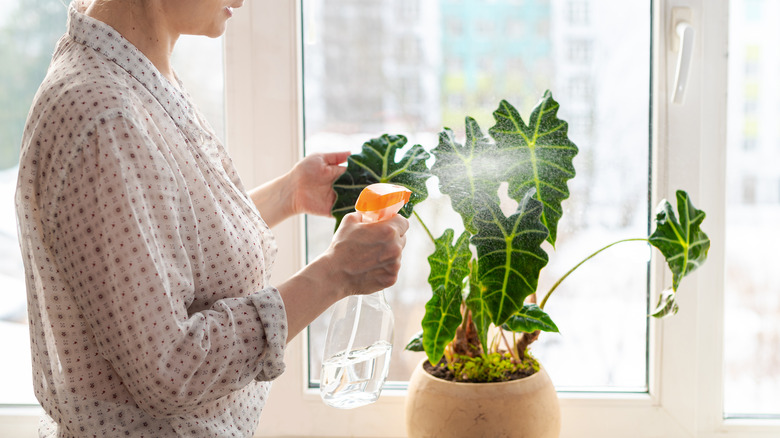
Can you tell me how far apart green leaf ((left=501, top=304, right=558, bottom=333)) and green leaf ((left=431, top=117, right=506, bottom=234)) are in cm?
15

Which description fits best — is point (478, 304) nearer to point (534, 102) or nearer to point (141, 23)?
point (534, 102)

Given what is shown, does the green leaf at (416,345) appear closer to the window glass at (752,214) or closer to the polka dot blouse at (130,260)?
the polka dot blouse at (130,260)

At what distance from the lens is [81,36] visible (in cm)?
71

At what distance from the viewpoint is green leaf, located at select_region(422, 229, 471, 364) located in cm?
94

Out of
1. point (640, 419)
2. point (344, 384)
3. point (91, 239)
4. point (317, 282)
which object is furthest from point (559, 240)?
point (91, 239)

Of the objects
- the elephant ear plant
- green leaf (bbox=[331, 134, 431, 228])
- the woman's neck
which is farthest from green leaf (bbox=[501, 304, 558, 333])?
the woman's neck

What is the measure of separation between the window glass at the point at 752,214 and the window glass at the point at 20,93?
95 centimetres

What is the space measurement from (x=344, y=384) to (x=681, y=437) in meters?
0.69

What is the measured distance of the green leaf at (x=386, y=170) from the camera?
980 mm

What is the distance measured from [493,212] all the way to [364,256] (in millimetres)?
217

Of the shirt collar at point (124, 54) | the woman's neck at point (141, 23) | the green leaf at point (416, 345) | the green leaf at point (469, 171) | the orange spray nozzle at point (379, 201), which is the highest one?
the woman's neck at point (141, 23)

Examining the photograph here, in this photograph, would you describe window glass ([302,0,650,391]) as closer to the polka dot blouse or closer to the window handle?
the window handle

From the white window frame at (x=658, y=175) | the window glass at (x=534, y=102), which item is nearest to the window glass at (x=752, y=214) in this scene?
the white window frame at (x=658, y=175)

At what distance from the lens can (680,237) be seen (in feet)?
3.08
